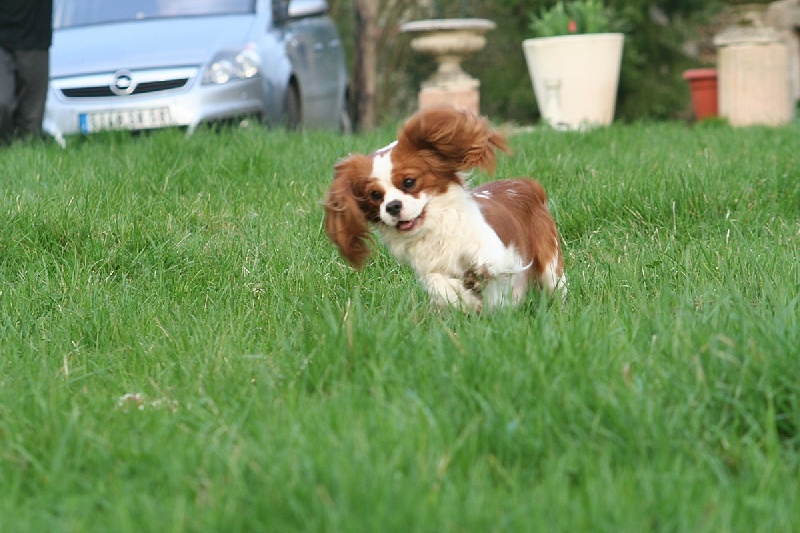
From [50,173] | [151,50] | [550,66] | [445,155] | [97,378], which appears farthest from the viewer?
[550,66]

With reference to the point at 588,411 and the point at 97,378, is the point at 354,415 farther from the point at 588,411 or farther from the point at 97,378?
the point at 97,378

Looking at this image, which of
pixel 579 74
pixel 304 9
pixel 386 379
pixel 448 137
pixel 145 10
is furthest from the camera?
pixel 579 74

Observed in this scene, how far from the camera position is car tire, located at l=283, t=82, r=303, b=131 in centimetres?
901

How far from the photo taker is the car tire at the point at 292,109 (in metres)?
9.01

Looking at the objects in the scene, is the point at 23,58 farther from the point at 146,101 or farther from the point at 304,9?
the point at 304,9

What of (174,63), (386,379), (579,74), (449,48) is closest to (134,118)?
(174,63)

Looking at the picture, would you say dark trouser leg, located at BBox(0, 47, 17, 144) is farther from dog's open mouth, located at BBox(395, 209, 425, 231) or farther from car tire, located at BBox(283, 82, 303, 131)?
dog's open mouth, located at BBox(395, 209, 425, 231)

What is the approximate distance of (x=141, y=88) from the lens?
829 cm

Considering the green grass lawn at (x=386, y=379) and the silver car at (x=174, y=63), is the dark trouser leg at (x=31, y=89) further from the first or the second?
the green grass lawn at (x=386, y=379)

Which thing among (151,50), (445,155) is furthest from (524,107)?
(445,155)

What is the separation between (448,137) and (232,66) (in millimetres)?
5067

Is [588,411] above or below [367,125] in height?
above

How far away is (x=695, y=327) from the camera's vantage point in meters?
2.89

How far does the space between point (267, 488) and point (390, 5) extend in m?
16.8
